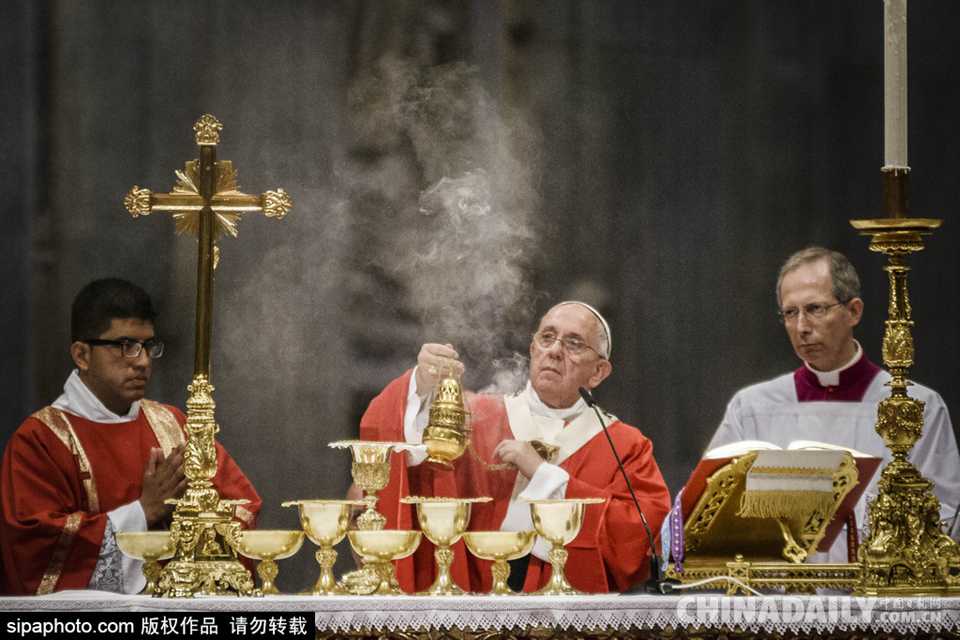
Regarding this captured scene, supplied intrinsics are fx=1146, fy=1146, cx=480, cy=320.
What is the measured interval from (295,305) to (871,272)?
2840 millimetres

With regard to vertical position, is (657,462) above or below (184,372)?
below

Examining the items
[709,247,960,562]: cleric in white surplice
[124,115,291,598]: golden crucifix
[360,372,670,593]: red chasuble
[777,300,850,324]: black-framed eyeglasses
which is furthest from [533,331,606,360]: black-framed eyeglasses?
[124,115,291,598]: golden crucifix

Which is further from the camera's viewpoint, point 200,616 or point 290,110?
point 290,110

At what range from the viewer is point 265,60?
5.70 metres

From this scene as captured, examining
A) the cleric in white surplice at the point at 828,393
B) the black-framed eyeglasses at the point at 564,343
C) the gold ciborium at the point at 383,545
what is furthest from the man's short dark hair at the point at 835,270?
the gold ciborium at the point at 383,545

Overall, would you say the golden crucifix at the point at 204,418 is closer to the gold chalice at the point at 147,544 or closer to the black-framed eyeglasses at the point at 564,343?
the gold chalice at the point at 147,544

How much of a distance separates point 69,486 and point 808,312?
142 inches

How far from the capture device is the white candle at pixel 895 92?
4109mm

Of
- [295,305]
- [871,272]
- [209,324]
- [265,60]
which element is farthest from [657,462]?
[265,60]

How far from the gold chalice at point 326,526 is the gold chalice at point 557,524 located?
2.36 feet

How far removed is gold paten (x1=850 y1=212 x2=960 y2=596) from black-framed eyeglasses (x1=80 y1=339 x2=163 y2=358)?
10.6ft

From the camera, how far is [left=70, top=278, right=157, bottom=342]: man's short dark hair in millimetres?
5457

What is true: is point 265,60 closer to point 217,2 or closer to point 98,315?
point 217,2

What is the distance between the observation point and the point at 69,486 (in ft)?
17.1
